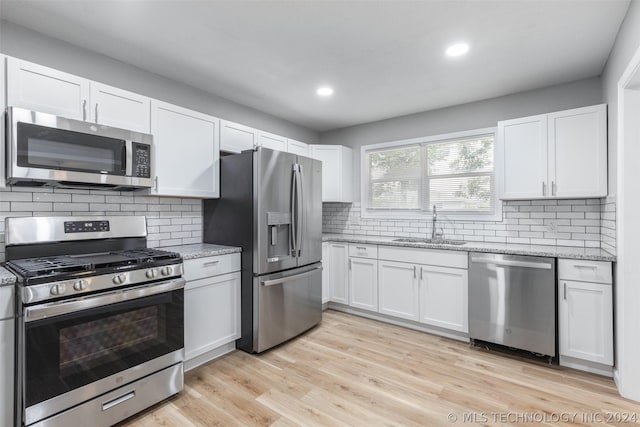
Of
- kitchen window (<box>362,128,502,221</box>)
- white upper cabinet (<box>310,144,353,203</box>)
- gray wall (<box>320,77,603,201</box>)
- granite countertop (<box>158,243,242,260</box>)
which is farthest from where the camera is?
white upper cabinet (<box>310,144,353,203</box>)

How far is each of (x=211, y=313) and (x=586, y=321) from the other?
2980 mm

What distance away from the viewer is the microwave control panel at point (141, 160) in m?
2.26

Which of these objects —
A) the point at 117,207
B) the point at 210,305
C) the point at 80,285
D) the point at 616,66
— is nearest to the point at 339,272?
the point at 210,305

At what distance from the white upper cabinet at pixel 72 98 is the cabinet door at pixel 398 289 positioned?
2.69m

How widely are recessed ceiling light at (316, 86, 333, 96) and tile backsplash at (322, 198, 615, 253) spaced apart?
6.09ft

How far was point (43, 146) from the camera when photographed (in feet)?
6.11

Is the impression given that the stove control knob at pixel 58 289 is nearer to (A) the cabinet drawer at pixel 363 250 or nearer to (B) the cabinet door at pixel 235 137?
(B) the cabinet door at pixel 235 137

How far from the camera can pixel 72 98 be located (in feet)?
6.77

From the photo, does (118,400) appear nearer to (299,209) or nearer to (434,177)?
(299,209)

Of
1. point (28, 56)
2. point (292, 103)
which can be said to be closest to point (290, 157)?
point (292, 103)

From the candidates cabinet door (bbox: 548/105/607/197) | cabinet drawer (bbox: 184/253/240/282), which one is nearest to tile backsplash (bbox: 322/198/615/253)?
cabinet door (bbox: 548/105/607/197)

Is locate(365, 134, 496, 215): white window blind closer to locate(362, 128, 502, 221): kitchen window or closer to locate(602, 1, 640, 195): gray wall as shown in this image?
locate(362, 128, 502, 221): kitchen window

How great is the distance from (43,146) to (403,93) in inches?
120

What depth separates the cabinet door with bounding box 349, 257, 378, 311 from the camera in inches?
142
